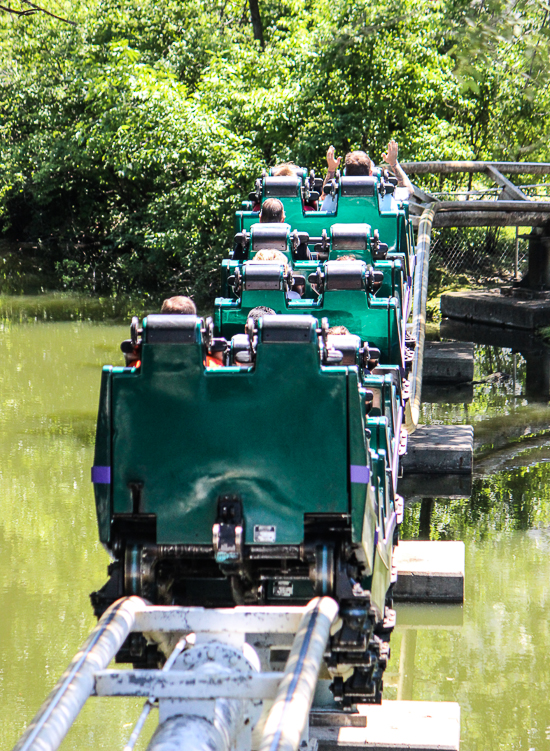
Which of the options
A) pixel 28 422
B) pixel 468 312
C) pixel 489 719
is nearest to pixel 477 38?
pixel 489 719

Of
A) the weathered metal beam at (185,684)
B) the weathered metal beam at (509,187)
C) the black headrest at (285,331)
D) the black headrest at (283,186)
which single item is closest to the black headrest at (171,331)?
the black headrest at (285,331)

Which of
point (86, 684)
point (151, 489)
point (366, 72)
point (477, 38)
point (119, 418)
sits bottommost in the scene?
point (86, 684)

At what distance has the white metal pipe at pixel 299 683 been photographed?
2.56 m

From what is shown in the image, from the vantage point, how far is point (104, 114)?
18.2 metres

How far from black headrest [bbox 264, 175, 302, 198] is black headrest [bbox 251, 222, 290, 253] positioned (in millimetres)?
1336

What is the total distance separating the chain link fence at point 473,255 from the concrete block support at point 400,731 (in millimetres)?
14216

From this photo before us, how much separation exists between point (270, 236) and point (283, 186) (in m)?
1.45

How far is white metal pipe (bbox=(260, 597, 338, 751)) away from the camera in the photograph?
2.56m

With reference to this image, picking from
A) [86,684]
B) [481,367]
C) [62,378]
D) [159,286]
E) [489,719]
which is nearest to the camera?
[86,684]

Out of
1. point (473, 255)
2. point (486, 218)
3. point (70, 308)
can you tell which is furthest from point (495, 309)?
point (70, 308)

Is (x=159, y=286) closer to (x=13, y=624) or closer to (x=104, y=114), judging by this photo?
(x=104, y=114)

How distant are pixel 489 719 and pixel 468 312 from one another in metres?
11.7

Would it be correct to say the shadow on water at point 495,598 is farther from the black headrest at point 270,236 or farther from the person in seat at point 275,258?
the black headrest at point 270,236

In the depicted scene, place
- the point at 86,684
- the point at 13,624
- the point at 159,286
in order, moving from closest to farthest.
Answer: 1. the point at 86,684
2. the point at 13,624
3. the point at 159,286
